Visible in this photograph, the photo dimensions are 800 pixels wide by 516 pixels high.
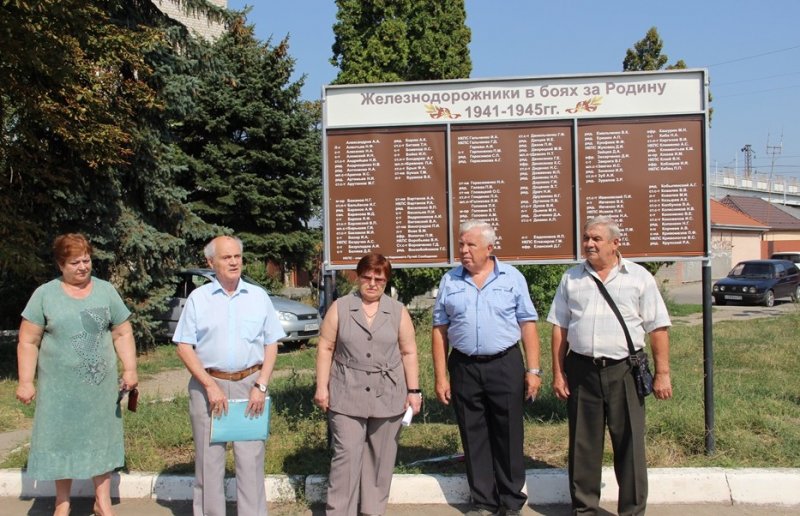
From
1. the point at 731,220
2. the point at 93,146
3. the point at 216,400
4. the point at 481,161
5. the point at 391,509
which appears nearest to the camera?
the point at 216,400

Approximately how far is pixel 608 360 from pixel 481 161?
2.03 meters

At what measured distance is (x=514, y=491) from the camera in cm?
481

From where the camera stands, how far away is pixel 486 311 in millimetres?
4730

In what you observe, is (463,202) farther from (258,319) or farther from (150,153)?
(150,153)

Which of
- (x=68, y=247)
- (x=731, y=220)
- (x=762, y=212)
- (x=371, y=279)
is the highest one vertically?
(x=762, y=212)

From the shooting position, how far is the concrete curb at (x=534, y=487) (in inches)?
201

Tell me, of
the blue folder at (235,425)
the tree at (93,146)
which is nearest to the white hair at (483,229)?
the blue folder at (235,425)

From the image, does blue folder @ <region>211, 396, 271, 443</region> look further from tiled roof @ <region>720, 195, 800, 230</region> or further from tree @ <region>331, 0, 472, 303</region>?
tiled roof @ <region>720, 195, 800, 230</region>

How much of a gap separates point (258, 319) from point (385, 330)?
30.5 inches

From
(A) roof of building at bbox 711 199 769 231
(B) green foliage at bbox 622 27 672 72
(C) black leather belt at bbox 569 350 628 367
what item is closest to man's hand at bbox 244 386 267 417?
(C) black leather belt at bbox 569 350 628 367

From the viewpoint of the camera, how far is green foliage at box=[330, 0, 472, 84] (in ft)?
71.3

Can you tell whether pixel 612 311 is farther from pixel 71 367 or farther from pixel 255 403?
pixel 71 367

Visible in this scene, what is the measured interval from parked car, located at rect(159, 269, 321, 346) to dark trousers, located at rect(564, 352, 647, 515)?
9.34m

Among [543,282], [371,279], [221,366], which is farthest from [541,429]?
[543,282]
